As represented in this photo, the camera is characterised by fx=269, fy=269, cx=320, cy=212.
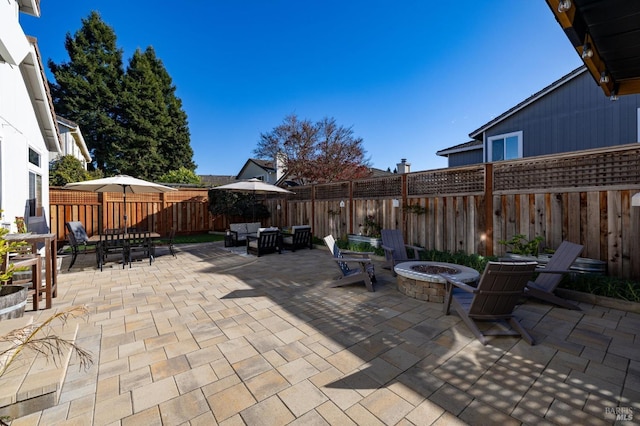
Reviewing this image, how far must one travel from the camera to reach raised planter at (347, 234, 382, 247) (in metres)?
8.09

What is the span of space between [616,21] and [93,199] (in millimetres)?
14378

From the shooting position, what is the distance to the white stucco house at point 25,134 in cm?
492

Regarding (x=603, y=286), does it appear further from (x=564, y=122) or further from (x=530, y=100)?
(x=530, y=100)

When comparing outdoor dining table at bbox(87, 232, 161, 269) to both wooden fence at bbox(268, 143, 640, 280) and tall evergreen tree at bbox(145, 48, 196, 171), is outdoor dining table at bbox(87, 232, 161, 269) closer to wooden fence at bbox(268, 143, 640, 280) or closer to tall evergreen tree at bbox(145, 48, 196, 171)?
wooden fence at bbox(268, 143, 640, 280)

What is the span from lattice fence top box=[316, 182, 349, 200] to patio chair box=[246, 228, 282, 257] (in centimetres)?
263

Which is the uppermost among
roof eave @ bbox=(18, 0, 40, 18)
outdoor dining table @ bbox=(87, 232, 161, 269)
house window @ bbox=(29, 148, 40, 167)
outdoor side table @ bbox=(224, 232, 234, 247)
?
roof eave @ bbox=(18, 0, 40, 18)

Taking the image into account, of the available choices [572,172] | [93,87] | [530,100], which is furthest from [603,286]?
[93,87]

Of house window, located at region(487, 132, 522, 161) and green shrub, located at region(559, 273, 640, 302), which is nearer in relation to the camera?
green shrub, located at region(559, 273, 640, 302)

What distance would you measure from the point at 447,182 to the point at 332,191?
434 cm

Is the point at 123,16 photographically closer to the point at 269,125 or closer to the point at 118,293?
the point at 269,125

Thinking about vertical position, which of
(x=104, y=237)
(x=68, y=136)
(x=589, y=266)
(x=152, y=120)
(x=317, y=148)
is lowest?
(x=589, y=266)

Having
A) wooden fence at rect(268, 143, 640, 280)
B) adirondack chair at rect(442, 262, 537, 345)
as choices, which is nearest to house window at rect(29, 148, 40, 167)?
wooden fence at rect(268, 143, 640, 280)

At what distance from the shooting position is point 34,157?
6934 millimetres

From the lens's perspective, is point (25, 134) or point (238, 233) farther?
point (238, 233)
